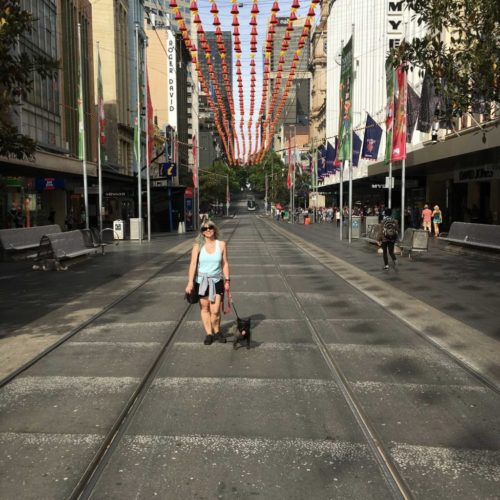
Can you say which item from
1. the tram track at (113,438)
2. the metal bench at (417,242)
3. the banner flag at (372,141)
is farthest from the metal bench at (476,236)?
the tram track at (113,438)

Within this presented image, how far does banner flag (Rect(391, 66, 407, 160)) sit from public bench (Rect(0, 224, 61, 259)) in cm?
1438

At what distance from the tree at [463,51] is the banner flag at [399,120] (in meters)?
11.1

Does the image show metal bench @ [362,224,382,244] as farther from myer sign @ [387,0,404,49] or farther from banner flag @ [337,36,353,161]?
myer sign @ [387,0,404,49]

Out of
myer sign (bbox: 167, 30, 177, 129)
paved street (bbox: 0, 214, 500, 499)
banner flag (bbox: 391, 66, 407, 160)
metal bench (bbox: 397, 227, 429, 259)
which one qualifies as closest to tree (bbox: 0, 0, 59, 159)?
paved street (bbox: 0, 214, 500, 499)

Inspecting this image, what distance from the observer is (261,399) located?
5.30m

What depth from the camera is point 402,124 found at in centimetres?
2275

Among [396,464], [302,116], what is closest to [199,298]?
[396,464]

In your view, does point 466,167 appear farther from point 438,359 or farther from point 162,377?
point 162,377

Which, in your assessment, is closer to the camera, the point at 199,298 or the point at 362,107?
the point at 199,298

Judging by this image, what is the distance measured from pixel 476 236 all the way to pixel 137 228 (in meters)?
16.2

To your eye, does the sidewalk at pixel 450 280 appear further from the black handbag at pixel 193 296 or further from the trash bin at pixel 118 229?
the trash bin at pixel 118 229

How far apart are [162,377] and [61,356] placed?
1588 millimetres

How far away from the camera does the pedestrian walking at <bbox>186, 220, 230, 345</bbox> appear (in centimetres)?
706

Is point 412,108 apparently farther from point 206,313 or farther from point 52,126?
point 52,126
